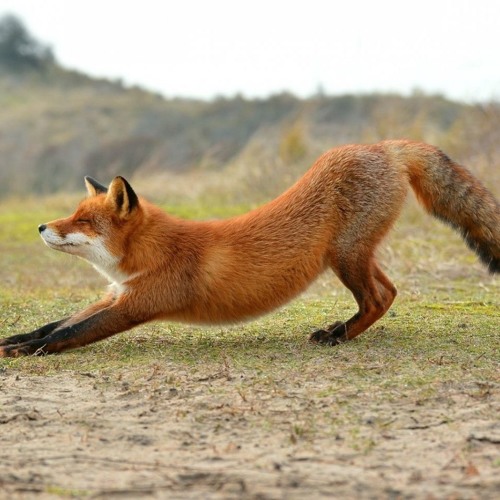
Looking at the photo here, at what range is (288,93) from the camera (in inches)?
1641

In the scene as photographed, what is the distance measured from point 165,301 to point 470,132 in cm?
1330

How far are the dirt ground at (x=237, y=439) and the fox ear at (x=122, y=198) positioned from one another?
1.49 metres

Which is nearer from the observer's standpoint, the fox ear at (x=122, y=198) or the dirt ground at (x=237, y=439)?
the dirt ground at (x=237, y=439)

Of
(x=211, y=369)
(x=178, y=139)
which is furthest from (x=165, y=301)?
(x=178, y=139)

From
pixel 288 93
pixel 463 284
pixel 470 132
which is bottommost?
pixel 463 284

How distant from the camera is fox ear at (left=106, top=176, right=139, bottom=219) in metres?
6.41

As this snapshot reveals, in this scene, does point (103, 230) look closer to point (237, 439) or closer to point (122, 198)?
point (122, 198)

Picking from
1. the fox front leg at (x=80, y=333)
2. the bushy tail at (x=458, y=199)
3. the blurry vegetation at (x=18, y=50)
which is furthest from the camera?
the blurry vegetation at (x=18, y=50)

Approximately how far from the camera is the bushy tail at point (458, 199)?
21.4 ft

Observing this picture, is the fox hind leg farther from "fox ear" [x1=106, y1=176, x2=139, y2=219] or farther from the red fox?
"fox ear" [x1=106, y1=176, x2=139, y2=219]

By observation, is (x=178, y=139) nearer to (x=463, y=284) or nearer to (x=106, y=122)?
(x=106, y=122)

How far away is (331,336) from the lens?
6395mm

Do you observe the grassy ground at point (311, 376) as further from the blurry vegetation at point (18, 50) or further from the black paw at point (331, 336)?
the blurry vegetation at point (18, 50)

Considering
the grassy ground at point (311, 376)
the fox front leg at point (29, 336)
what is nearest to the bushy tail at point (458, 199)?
the grassy ground at point (311, 376)
